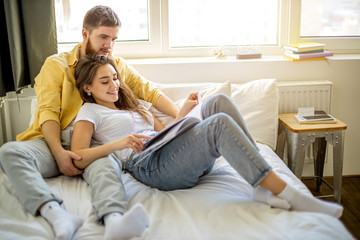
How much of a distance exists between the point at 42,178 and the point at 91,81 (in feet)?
1.77

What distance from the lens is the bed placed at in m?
1.31

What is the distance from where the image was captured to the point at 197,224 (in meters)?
1.38

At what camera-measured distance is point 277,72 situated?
263cm

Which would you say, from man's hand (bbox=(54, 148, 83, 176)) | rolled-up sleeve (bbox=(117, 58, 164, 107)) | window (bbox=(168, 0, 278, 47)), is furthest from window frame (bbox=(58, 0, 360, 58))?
man's hand (bbox=(54, 148, 83, 176))

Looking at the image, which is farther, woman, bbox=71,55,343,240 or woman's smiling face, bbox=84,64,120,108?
woman's smiling face, bbox=84,64,120,108

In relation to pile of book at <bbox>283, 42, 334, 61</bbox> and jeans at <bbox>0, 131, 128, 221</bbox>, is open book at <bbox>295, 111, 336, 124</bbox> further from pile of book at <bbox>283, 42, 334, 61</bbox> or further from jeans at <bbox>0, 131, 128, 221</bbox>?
jeans at <bbox>0, 131, 128, 221</bbox>

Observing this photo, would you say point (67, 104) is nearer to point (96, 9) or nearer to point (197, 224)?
point (96, 9)

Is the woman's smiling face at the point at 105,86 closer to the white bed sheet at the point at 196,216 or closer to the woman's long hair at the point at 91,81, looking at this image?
the woman's long hair at the point at 91,81

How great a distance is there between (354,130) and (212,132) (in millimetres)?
1597

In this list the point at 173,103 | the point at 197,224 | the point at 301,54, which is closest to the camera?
the point at 197,224

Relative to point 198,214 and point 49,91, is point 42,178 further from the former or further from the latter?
point 198,214

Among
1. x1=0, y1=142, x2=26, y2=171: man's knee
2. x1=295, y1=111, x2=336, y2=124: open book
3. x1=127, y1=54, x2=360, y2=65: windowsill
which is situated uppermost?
x1=127, y1=54, x2=360, y2=65: windowsill

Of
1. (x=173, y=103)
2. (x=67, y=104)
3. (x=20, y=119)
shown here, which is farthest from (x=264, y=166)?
(x=20, y=119)

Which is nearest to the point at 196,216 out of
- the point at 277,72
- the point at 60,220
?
the point at 60,220
